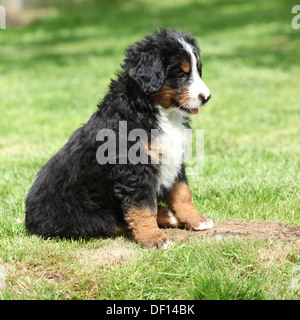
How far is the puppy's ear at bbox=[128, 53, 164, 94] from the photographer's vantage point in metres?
3.57

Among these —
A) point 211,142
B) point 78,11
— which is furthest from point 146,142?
point 78,11

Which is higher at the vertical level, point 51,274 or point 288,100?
point 288,100

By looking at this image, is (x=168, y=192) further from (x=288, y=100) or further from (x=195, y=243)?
(x=288, y=100)

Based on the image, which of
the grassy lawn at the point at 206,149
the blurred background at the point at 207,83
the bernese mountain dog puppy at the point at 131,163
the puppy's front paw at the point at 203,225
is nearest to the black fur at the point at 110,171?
the bernese mountain dog puppy at the point at 131,163

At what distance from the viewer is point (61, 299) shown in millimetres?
3135

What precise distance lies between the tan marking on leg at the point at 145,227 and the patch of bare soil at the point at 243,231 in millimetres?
238

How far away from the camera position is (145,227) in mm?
3586

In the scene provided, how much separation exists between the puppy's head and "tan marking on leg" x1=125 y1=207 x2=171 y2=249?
0.80 metres

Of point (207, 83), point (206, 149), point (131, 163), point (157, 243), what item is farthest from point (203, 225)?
point (207, 83)

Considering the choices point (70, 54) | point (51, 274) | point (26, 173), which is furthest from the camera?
point (70, 54)

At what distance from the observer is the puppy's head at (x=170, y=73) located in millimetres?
3588

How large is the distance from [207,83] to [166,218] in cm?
740

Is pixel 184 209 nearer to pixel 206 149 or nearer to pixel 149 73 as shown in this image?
pixel 149 73
